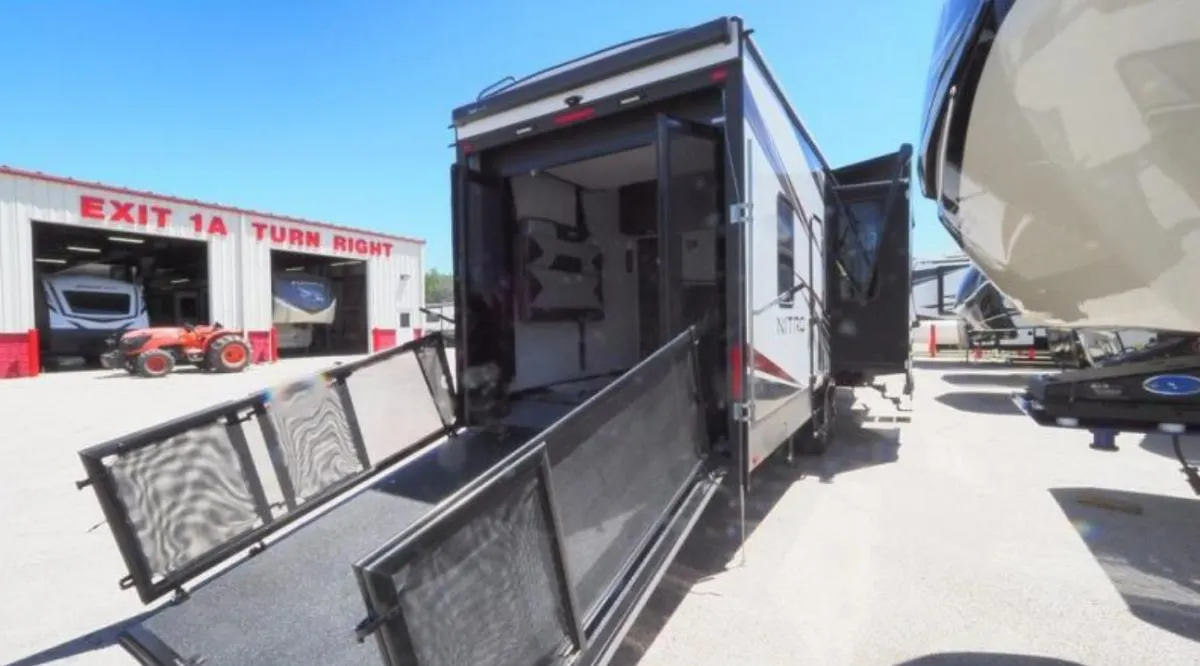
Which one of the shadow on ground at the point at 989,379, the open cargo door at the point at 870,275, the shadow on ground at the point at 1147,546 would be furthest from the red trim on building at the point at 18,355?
the shadow on ground at the point at 989,379

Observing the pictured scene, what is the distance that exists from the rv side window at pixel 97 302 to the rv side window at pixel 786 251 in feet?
62.2

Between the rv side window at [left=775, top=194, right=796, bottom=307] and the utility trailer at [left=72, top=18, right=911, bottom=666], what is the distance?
0.03 m

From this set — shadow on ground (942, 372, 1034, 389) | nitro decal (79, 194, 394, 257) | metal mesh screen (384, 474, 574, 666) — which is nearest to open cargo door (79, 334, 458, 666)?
metal mesh screen (384, 474, 574, 666)

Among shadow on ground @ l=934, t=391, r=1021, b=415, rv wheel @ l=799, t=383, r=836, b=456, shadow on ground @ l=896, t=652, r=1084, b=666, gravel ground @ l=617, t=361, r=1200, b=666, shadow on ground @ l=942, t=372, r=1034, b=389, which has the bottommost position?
shadow on ground @ l=896, t=652, r=1084, b=666

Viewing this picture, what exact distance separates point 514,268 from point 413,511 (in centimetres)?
188

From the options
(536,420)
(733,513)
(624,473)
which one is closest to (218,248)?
(536,420)

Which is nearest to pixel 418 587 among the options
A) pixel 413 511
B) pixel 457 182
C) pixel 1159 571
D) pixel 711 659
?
pixel 711 659

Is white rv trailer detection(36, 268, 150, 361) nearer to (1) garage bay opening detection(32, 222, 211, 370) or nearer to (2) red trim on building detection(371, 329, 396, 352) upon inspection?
(1) garage bay opening detection(32, 222, 211, 370)

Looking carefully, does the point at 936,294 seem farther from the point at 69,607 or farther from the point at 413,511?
the point at 69,607

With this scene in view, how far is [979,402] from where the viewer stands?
7.93 meters

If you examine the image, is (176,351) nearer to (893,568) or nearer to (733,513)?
(733,513)

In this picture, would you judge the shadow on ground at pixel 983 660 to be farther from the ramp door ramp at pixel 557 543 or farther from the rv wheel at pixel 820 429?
the rv wheel at pixel 820 429

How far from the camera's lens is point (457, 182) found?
3.56 metres

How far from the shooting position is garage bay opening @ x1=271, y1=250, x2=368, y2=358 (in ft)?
60.8
